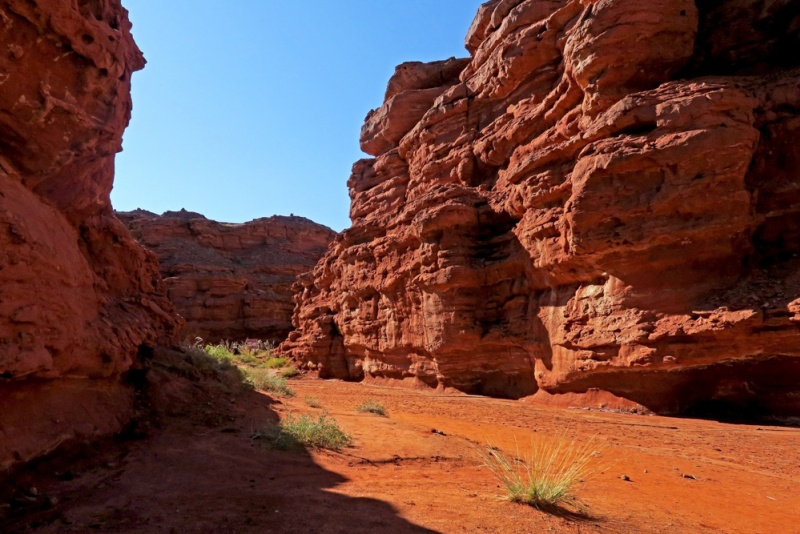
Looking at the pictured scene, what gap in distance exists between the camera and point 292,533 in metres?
3.18

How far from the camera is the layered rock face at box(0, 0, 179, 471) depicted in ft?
13.5

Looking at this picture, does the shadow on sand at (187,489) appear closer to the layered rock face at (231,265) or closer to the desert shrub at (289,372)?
the desert shrub at (289,372)

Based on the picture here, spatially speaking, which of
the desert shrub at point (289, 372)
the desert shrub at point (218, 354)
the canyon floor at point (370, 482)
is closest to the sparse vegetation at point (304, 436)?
the canyon floor at point (370, 482)

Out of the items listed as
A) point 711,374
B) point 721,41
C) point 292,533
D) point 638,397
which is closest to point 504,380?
point 638,397

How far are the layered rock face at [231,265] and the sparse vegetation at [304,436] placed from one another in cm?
3373

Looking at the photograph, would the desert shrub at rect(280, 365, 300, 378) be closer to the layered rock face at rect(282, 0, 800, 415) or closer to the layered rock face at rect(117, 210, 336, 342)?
the layered rock face at rect(282, 0, 800, 415)

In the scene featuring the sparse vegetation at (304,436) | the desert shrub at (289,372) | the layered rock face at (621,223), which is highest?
the layered rock face at (621,223)

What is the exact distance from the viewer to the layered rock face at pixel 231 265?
3975cm

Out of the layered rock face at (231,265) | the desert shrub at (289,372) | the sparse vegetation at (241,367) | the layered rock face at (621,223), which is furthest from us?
the layered rock face at (231,265)

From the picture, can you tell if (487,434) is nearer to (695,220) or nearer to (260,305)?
(695,220)

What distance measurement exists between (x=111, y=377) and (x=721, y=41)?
16.2 metres

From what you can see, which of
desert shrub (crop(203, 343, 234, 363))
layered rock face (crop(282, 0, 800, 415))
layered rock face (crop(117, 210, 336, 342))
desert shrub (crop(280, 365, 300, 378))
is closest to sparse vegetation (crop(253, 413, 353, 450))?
desert shrub (crop(203, 343, 234, 363))

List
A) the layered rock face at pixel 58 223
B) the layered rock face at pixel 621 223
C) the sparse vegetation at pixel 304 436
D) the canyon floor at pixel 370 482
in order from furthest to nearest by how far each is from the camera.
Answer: the layered rock face at pixel 621 223
the sparse vegetation at pixel 304 436
the layered rock face at pixel 58 223
the canyon floor at pixel 370 482

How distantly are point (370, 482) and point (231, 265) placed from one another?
4410 cm
